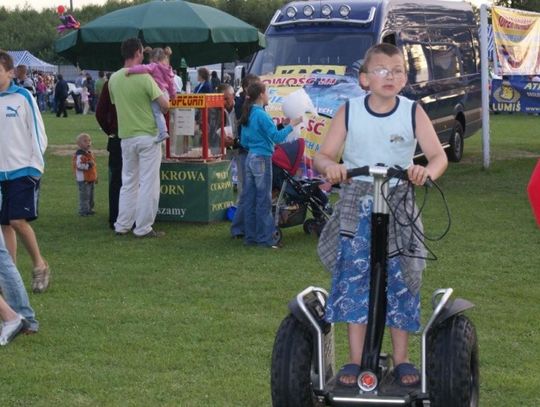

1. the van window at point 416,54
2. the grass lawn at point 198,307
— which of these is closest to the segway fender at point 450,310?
the grass lawn at point 198,307

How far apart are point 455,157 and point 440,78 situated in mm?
1988

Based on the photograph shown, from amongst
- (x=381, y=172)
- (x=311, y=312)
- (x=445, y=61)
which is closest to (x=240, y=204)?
(x=311, y=312)

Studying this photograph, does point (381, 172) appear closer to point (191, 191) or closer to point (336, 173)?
point (336, 173)

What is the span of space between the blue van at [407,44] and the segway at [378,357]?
32.7ft

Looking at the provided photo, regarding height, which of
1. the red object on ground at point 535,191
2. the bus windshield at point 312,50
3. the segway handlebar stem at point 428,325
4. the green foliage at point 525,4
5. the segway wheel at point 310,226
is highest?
the green foliage at point 525,4

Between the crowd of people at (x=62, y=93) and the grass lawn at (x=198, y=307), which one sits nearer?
the grass lawn at (x=198, y=307)

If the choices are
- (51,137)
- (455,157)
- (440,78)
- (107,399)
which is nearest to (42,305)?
(107,399)

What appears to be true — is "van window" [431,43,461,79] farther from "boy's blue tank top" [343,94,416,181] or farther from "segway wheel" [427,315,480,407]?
"segway wheel" [427,315,480,407]

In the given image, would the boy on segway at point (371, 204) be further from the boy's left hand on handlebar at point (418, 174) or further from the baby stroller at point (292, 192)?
the baby stroller at point (292, 192)

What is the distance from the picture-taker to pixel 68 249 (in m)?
10.7

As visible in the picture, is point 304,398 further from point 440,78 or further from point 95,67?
point 440,78

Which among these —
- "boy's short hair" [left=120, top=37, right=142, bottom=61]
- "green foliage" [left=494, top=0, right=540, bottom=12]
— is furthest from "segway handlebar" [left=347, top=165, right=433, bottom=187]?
"green foliage" [left=494, top=0, right=540, bottom=12]

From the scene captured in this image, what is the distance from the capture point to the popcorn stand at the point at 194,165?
40.1 feet

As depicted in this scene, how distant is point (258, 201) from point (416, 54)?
6.92 m
